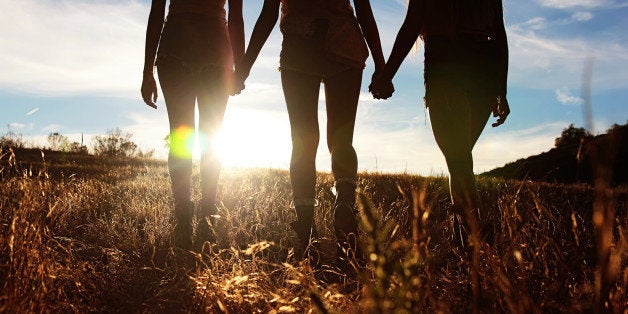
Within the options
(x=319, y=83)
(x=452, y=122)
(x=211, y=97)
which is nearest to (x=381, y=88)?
(x=319, y=83)

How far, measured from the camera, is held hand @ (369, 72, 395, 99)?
3440 mm

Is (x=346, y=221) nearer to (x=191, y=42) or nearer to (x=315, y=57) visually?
(x=315, y=57)

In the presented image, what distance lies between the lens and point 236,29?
442 cm

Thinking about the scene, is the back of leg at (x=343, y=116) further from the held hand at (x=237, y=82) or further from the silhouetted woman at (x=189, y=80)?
the silhouetted woman at (x=189, y=80)

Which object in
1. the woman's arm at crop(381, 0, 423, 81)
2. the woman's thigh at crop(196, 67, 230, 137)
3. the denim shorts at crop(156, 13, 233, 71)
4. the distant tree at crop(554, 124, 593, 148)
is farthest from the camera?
the woman's thigh at crop(196, 67, 230, 137)

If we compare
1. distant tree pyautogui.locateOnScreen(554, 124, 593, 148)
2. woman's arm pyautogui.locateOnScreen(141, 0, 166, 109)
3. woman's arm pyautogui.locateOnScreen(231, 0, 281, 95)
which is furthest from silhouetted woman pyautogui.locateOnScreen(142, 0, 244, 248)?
distant tree pyautogui.locateOnScreen(554, 124, 593, 148)

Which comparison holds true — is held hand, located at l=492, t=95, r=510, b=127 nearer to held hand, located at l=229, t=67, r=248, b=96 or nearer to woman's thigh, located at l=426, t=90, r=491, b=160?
woman's thigh, located at l=426, t=90, r=491, b=160

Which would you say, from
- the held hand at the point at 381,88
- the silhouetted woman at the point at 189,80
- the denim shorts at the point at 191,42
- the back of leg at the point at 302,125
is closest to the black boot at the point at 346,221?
the back of leg at the point at 302,125

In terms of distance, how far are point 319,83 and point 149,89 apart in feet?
5.20

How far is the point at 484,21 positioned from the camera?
3.25 metres

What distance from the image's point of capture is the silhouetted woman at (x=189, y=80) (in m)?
4.05

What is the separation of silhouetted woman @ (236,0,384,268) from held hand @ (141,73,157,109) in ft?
4.32

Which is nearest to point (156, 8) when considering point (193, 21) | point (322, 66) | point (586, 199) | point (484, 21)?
point (193, 21)

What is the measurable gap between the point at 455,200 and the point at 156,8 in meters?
2.86
